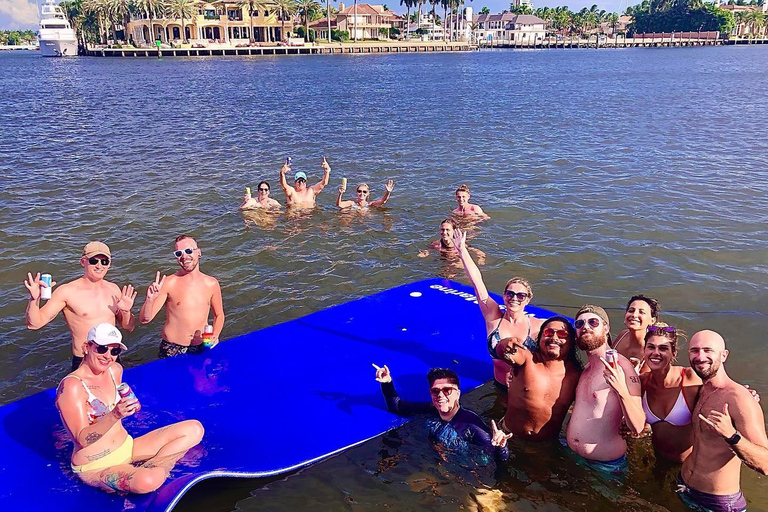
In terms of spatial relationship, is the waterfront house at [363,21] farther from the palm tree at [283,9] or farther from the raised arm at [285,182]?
the raised arm at [285,182]

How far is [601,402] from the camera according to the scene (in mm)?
4695

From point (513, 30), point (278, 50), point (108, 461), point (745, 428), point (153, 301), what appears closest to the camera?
point (745, 428)

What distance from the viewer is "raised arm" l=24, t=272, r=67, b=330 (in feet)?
18.0

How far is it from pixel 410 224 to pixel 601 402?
858cm

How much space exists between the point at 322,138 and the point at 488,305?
754 inches

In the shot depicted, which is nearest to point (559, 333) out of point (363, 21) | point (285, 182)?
point (285, 182)

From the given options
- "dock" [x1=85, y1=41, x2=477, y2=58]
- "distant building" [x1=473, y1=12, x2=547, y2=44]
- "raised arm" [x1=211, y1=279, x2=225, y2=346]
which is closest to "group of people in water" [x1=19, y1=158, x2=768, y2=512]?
"raised arm" [x1=211, y1=279, x2=225, y2=346]

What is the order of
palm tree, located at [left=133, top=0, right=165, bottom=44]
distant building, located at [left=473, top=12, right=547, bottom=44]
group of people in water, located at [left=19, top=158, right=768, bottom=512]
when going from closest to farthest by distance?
group of people in water, located at [left=19, top=158, right=768, bottom=512] → palm tree, located at [left=133, top=0, right=165, bottom=44] → distant building, located at [left=473, top=12, right=547, bottom=44]

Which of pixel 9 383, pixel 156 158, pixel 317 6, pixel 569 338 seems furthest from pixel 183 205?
pixel 317 6

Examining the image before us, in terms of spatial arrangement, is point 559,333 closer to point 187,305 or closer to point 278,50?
point 187,305

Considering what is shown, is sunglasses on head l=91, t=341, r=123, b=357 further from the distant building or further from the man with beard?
the distant building

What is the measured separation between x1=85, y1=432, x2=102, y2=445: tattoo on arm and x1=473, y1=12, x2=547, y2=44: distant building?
516 ft

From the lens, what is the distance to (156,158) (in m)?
19.8

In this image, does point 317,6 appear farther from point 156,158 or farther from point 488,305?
point 488,305
